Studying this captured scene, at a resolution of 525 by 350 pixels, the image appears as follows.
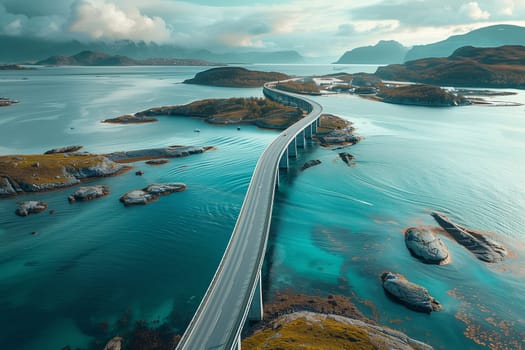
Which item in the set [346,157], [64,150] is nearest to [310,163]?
[346,157]

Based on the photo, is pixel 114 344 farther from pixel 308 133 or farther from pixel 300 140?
pixel 308 133

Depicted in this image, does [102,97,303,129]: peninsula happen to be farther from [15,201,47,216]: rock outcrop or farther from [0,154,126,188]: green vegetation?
[15,201,47,216]: rock outcrop

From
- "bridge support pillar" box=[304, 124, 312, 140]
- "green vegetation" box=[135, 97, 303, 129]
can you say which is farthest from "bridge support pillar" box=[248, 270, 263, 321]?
"green vegetation" box=[135, 97, 303, 129]

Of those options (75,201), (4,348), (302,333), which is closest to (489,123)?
(302,333)

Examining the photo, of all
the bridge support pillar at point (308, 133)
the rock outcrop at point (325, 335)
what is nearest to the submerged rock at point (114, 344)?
the rock outcrop at point (325, 335)

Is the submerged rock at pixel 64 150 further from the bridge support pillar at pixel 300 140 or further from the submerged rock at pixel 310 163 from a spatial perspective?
the bridge support pillar at pixel 300 140

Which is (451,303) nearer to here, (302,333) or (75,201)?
(302,333)
